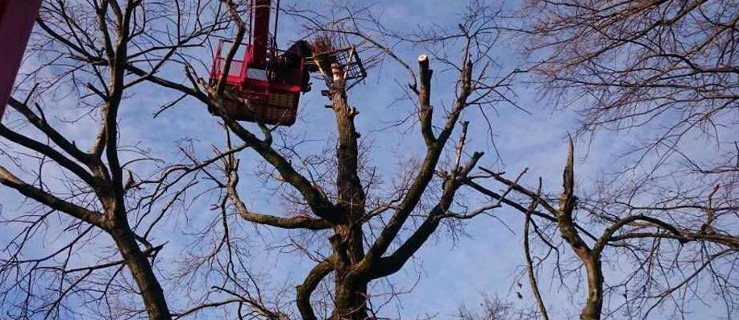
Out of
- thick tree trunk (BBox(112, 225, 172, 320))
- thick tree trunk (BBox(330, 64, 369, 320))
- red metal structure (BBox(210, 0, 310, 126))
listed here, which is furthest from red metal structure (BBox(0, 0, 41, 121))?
red metal structure (BBox(210, 0, 310, 126))

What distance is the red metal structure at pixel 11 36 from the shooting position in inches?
37.3

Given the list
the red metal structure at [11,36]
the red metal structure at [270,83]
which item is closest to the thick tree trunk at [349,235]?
the red metal structure at [270,83]

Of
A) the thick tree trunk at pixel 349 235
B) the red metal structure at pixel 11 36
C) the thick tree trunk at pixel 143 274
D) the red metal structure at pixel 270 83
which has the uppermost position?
the red metal structure at pixel 270 83

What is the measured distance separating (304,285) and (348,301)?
0.49 metres

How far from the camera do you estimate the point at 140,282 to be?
643 cm

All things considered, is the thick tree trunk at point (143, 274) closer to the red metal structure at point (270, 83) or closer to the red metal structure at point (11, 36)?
the red metal structure at point (270, 83)

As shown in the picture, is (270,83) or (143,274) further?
(270,83)

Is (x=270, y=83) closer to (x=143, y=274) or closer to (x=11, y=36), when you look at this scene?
(x=143, y=274)

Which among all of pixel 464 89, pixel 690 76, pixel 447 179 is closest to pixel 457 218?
pixel 447 179

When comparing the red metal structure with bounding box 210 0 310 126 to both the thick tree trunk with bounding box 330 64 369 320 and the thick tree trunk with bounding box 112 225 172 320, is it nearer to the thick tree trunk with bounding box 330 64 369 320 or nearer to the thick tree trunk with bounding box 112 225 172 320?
the thick tree trunk with bounding box 330 64 369 320

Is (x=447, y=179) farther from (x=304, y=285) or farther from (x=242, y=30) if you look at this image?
(x=242, y=30)

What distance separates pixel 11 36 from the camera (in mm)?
961

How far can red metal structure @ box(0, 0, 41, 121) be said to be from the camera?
0.95 meters

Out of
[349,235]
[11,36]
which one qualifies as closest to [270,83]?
[349,235]
